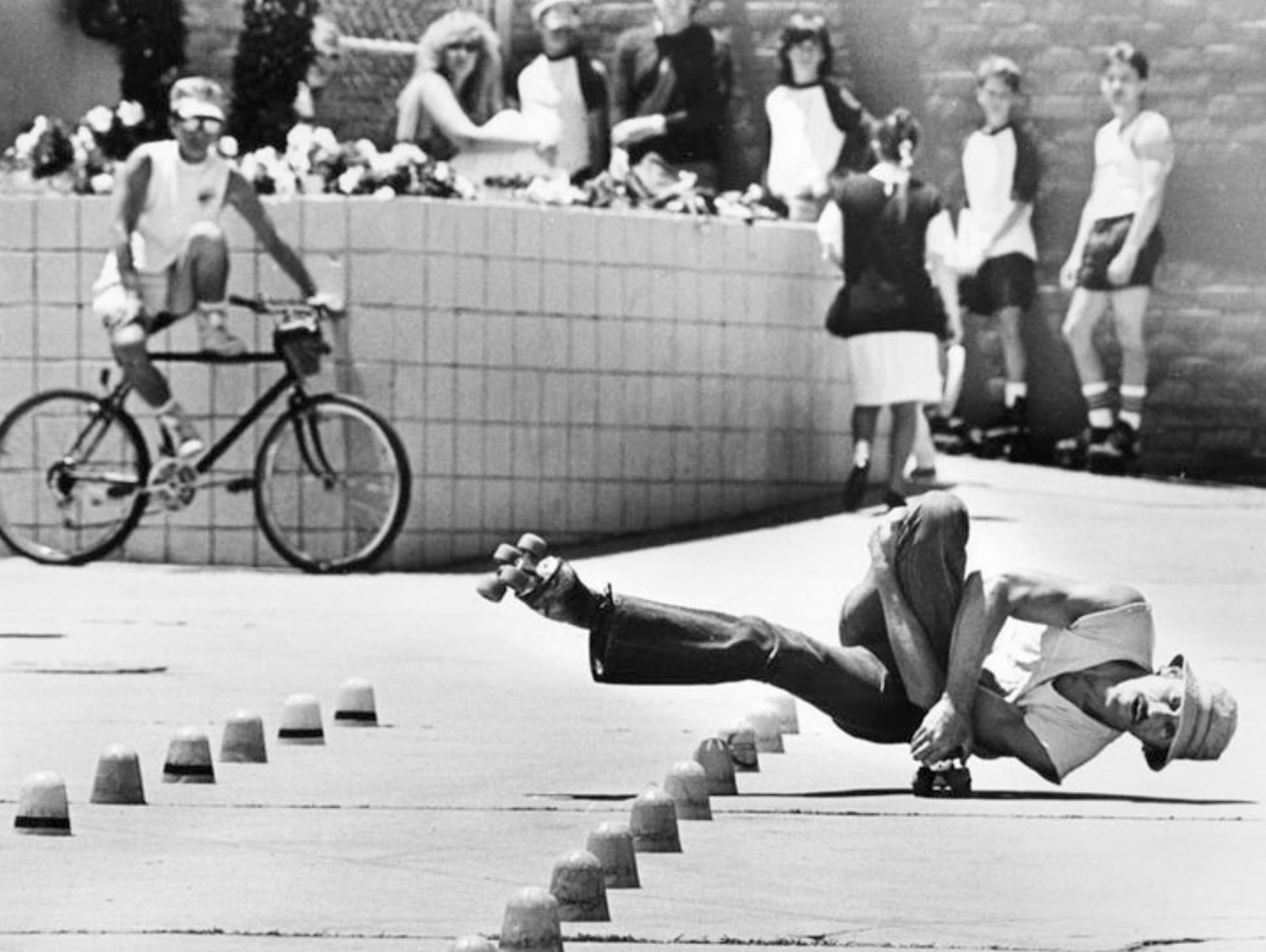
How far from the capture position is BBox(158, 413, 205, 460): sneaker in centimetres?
1557

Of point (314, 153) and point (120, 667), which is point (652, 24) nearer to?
point (314, 153)

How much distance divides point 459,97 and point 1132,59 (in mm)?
3158

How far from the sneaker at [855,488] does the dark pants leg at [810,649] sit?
722cm

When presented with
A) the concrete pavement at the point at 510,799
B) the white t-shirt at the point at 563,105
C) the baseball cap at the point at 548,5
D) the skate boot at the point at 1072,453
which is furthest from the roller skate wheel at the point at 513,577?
the skate boot at the point at 1072,453

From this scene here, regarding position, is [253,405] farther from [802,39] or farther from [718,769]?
[718,769]

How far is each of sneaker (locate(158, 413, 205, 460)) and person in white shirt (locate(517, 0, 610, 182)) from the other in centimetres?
347

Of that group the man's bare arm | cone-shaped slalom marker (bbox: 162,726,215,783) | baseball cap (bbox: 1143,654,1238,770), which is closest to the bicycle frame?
the man's bare arm

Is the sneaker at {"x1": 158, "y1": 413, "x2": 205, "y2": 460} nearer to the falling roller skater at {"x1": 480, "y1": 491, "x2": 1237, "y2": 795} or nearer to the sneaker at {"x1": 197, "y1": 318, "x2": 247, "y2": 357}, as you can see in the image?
→ the sneaker at {"x1": 197, "y1": 318, "x2": 247, "y2": 357}

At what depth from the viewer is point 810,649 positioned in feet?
30.7

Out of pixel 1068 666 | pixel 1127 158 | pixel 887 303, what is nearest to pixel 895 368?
pixel 887 303

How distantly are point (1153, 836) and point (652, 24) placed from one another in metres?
11.8

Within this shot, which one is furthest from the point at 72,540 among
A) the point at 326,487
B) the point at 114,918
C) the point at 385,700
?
the point at 114,918

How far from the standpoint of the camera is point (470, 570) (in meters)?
16.0

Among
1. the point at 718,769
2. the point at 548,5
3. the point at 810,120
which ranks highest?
the point at 548,5
